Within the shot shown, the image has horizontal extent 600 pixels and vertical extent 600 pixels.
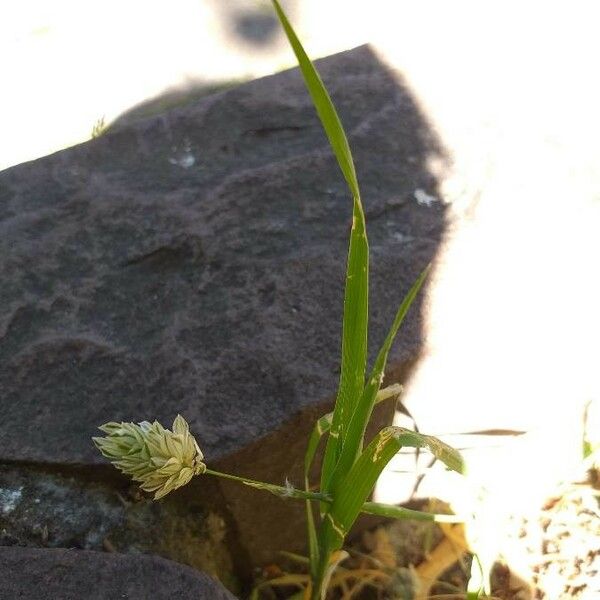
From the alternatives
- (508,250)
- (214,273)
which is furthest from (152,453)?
(508,250)

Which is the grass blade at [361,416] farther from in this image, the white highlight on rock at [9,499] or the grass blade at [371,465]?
the white highlight on rock at [9,499]

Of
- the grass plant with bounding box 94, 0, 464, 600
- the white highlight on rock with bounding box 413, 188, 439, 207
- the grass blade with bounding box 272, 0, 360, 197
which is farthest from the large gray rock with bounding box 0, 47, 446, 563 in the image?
the grass blade with bounding box 272, 0, 360, 197

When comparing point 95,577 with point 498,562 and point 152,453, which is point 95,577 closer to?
point 152,453

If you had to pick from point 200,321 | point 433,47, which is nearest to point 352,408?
point 200,321

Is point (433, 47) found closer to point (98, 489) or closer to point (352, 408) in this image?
point (352, 408)

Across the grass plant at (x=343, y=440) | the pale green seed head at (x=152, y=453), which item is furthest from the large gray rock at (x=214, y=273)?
the pale green seed head at (x=152, y=453)

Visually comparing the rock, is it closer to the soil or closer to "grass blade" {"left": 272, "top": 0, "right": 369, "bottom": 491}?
"grass blade" {"left": 272, "top": 0, "right": 369, "bottom": 491}
